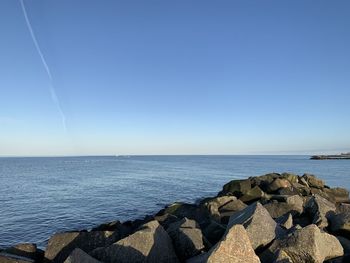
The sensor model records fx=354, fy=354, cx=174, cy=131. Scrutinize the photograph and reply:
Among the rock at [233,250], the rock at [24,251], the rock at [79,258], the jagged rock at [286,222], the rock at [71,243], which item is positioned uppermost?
the rock at [233,250]

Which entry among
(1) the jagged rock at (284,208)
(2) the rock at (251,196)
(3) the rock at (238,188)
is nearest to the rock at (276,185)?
(3) the rock at (238,188)

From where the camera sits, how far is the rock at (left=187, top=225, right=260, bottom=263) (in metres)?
6.55

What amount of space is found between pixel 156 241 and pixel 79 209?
20340mm

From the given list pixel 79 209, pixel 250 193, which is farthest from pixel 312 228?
pixel 79 209

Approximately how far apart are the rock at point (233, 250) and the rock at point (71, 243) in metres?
4.23

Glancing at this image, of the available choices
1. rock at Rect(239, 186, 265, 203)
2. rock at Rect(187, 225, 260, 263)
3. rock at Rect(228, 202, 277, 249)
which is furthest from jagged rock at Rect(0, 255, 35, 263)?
rock at Rect(239, 186, 265, 203)

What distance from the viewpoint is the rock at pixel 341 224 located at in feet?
34.6

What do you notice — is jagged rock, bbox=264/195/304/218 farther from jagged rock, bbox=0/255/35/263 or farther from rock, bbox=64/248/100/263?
jagged rock, bbox=0/255/35/263

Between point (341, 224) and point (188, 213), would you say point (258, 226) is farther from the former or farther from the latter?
point (188, 213)

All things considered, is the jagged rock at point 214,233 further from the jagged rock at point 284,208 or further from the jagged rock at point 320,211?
the jagged rock at point 284,208

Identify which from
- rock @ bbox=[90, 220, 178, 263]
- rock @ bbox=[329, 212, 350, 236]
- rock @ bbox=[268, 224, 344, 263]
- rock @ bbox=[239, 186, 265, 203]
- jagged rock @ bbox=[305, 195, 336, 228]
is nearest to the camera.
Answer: rock @ bbox=[268, 224, 344, 263]

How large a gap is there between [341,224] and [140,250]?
20.6ft

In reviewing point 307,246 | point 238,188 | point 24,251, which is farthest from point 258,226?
point 238,188

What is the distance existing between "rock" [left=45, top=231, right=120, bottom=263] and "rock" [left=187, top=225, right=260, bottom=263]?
4.23 m
